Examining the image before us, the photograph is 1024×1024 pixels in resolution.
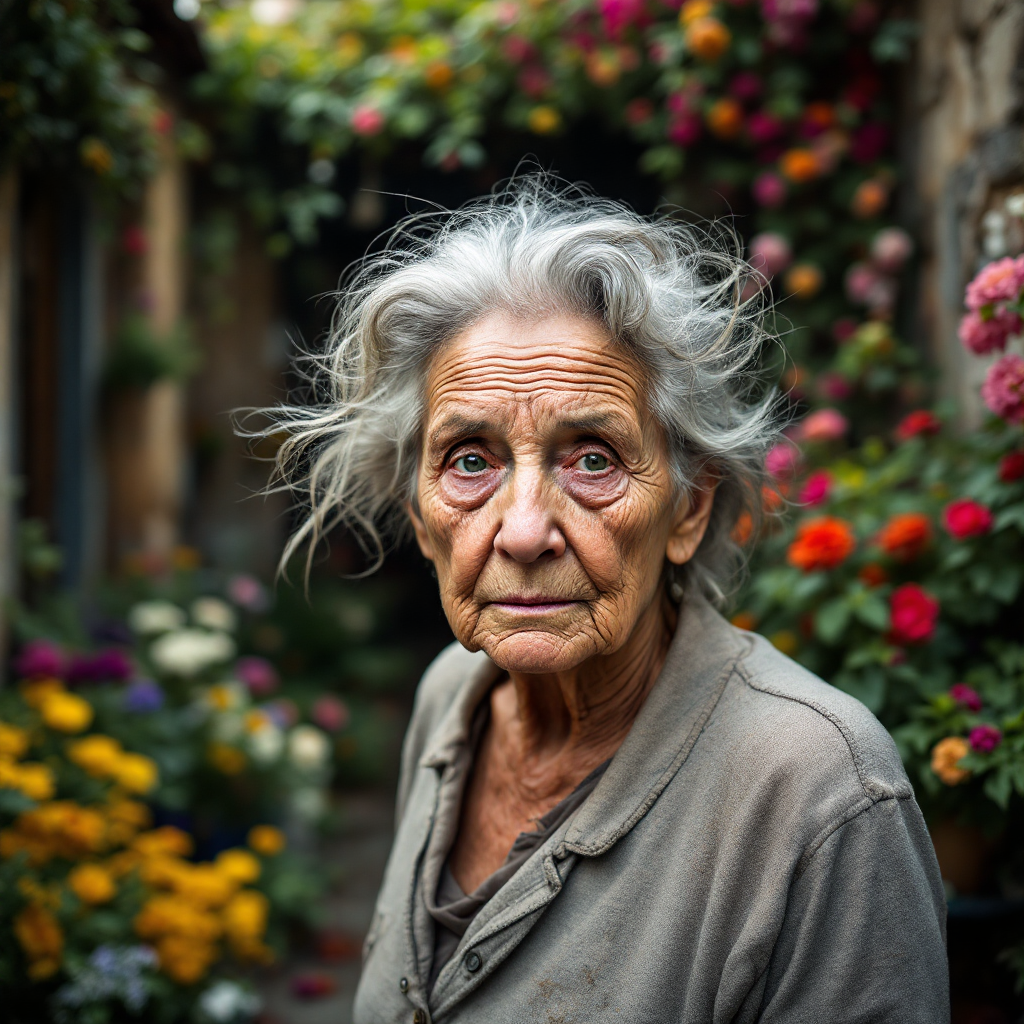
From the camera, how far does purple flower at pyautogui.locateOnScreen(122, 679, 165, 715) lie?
3.17 meters

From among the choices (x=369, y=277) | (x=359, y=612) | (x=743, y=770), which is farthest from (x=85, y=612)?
(x=743, y=770)

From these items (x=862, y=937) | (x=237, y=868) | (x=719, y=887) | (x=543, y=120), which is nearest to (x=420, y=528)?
(x=719, y=887)

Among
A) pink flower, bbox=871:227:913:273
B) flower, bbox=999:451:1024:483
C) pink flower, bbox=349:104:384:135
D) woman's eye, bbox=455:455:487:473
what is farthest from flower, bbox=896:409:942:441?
pink flower, bbox=349:104:384:135

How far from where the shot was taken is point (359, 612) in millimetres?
5211

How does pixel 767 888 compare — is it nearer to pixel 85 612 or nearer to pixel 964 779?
pixel 964 779

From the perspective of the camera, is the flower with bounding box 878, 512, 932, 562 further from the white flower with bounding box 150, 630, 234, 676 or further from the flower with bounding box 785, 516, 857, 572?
the white flower with bounding box 150, 630, 234, 676

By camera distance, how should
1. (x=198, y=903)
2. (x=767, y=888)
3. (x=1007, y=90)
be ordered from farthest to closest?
1. (x=198, y=903)
2. (x=1007, y=90)
3. (x=767, y=888)

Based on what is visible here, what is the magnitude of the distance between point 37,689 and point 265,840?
1058mm

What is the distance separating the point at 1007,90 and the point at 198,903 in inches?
128

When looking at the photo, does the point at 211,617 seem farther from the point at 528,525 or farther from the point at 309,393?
the point at 528,525

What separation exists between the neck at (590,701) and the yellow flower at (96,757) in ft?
5.56

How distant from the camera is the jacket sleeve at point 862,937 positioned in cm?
113

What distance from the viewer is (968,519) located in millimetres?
1818

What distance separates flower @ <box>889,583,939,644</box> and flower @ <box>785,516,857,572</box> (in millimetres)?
160
